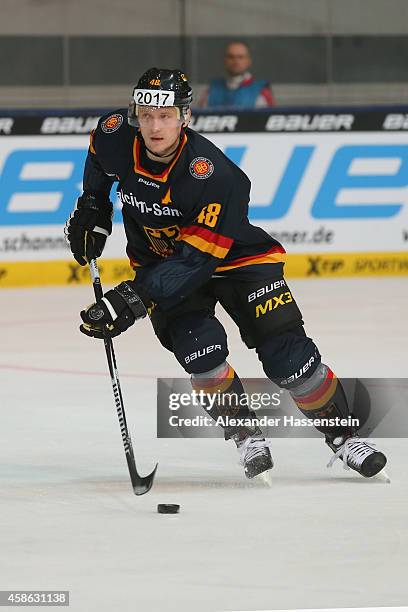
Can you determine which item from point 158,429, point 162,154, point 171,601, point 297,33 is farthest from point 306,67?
point 171,601

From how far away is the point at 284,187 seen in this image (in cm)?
993

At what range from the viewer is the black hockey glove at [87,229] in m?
4.58

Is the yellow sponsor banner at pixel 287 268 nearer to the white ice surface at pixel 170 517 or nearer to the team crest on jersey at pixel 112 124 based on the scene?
the white ice surface at pixel 170 517

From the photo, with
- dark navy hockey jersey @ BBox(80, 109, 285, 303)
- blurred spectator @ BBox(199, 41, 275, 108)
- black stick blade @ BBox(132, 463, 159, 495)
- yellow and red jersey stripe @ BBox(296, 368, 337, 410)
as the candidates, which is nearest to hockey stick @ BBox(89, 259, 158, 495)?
black stick blade @ BBox(132, 463, 159, 495)

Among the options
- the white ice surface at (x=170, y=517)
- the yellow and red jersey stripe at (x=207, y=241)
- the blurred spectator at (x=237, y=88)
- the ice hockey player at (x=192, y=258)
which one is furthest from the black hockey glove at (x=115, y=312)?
the blurred spectator at (x=237, y=88)

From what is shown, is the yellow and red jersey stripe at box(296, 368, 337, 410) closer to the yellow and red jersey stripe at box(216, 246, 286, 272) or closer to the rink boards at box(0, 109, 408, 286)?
the yellow and red jersey stripe at box(216, 246, 286, 272)

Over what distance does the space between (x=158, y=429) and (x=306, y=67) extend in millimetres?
5915

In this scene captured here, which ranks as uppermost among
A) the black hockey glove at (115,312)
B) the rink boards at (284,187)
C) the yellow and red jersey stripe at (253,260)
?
the yellow and red jersey stripe at (253,260)

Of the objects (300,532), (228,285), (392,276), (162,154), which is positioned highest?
(162,154)

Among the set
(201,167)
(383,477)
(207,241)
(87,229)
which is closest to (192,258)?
(207,241)

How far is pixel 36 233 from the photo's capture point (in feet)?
31.6

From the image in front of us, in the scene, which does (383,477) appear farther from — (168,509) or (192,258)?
(192,258)

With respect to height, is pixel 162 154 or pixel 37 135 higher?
pixel 162 154

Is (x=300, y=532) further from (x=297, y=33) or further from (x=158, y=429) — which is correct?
(x=297, y=33)
